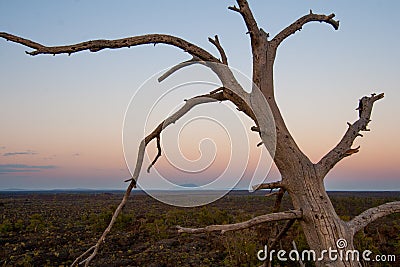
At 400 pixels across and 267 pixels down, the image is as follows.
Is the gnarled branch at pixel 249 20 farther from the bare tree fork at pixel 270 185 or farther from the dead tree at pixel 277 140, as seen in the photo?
the bare tree fork at pixel 270 185

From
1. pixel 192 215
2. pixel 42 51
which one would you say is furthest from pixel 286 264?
pixel 192 215

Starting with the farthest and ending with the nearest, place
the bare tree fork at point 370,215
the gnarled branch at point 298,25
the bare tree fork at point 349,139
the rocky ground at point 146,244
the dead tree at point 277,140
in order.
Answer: the rocky ground at point 146,244 < the gnarled branch at point 298,25 < the bare tree fork at point 349,139 < the bare tree fork at point 370,215 < the dead tree at point 277,140

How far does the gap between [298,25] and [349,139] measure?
0.88 metres

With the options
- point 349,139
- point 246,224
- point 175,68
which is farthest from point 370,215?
point 175,68

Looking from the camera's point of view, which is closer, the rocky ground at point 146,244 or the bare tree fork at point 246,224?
the bare tree fork at point 246,224

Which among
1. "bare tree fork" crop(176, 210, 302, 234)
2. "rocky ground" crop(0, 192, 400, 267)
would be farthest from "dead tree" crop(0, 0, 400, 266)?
"rocky ground" crop(0, 192, 400, 267)

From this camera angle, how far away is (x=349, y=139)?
254cm

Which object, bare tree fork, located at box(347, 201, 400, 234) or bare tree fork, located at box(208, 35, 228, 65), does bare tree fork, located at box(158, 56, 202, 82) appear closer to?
bare tree fork, located at box(208, 35, 228, 65)

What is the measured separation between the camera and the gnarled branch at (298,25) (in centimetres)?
261

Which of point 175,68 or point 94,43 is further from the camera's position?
point 175,68

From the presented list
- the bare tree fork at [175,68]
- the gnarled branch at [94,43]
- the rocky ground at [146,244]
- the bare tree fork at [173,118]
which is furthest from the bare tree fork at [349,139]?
the rocky ground at [146,244]

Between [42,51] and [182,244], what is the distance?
50.2ft

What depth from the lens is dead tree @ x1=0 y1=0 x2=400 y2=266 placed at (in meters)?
2.19

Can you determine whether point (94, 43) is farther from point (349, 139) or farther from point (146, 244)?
point (146, 244)
